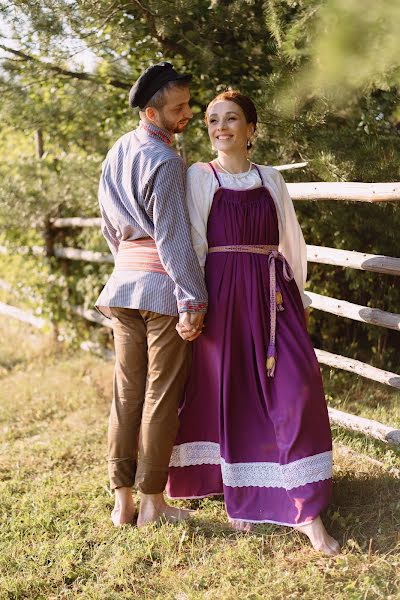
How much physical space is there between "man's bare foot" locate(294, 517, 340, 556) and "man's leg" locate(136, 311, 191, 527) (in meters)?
0.64

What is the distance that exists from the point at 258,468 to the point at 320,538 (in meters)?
0.40

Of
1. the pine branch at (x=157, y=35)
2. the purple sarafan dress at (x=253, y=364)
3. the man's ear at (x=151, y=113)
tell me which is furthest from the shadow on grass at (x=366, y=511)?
the pine branch at (x=157, y=35)

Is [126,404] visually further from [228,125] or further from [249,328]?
[228,125]

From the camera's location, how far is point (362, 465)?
12.2ft

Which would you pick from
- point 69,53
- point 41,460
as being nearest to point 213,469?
point 41,460

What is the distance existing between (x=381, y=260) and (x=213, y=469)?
134 centimetres

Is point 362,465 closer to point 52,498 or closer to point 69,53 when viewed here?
point 52,498

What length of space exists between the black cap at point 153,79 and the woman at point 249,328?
0.22m

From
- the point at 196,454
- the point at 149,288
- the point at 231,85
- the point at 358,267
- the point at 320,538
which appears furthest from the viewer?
the point at 231,85

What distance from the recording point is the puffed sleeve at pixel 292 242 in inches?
131

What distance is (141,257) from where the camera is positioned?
10.8 ft

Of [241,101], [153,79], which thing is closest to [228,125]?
[241,101]

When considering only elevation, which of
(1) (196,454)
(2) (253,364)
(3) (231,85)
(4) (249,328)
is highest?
(3) (231,85)

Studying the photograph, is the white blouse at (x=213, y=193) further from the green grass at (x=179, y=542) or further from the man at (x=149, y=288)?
the green grass at (x=179, y=542)
